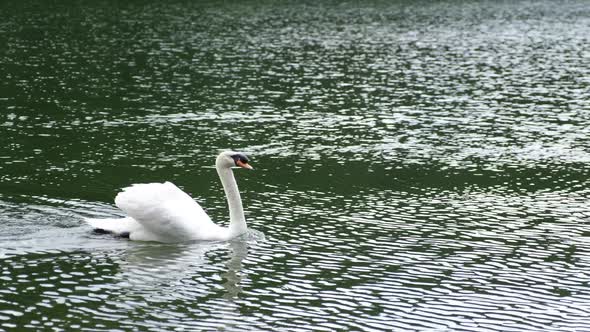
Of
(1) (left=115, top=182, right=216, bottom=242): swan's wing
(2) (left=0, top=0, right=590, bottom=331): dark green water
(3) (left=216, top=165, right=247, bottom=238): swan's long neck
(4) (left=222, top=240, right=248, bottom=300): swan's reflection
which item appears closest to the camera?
(2) (left=0, top=0, right=590, bottom=331): dark green water

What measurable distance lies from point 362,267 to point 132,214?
15.2ft

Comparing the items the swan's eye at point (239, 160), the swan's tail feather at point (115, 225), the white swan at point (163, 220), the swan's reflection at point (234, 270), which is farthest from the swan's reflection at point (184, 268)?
the swan's eye at point (239, 160)

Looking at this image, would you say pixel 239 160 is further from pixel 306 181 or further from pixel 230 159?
pixel 306 181

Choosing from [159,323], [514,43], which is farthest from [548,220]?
[514,43]

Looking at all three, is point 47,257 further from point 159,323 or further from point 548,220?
point 548,220

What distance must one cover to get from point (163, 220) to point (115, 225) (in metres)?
1.04

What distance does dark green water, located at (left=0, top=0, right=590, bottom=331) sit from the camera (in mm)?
17234

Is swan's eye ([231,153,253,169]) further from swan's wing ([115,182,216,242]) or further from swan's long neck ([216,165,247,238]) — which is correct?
swan's wing ([115,182,216,242])

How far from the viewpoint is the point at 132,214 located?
20812 mm

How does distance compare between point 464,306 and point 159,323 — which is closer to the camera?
point 159,323

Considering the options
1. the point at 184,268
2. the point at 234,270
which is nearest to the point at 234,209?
the point at 234,270

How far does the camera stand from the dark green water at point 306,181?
1723 centimetres

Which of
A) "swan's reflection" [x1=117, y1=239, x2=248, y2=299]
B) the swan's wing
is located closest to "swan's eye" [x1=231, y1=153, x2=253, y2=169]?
the swan's wing

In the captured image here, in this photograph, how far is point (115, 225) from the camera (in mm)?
21062
